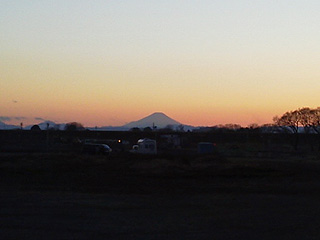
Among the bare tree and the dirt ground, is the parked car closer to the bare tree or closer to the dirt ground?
the dirt ground

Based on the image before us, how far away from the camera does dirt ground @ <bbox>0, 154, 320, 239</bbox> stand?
15.9 m

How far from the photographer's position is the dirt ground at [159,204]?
15.9 meters

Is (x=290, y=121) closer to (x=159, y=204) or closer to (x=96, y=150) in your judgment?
(x=96, y=150)

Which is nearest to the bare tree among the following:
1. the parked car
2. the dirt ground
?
the parked car

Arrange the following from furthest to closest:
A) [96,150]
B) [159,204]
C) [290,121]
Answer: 1. [290,121]
2. [96,150]
3. [159,204]

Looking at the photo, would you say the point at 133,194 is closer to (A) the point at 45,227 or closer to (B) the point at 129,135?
(A) the point at 45,227

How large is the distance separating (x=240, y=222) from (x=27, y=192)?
11774mm

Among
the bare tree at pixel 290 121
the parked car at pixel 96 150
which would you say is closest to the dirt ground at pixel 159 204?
the parked car at pixel 96 150

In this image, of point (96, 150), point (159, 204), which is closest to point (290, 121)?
point (96, 150)

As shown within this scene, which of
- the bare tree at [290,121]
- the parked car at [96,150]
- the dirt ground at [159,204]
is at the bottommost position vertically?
the dirt ground at [159,204]

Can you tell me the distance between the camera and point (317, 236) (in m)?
15.4

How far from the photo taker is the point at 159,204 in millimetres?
22438

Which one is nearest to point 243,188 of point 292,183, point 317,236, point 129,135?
point 292,183

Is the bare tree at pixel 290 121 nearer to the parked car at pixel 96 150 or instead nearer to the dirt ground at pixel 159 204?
the parked car at pixel 96 150
